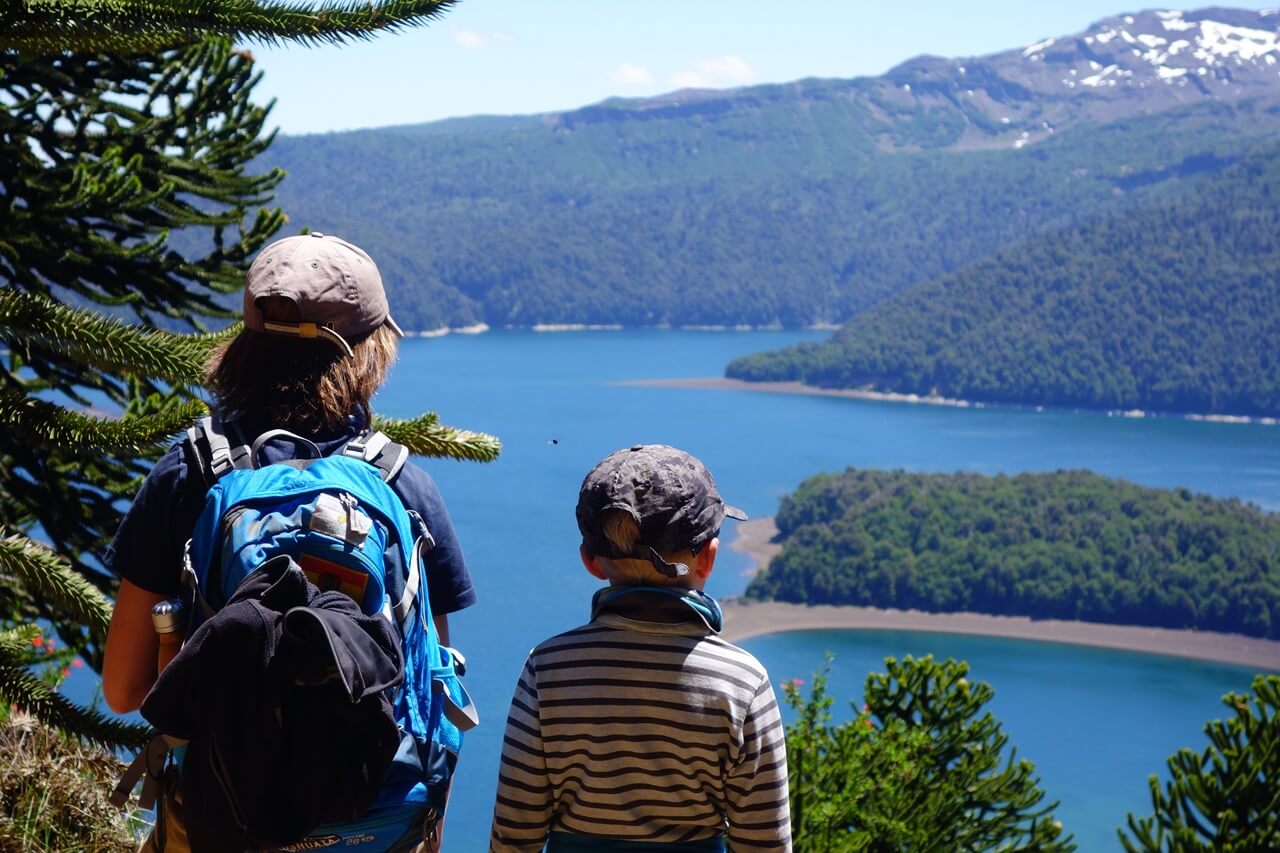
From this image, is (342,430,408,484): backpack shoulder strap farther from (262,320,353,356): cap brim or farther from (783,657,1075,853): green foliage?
(783,657,1075,853): green foliage

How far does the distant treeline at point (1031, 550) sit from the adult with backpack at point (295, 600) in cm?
6941

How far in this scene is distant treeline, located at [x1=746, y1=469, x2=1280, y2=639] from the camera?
68.2m

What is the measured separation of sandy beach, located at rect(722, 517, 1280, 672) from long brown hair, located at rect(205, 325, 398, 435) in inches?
2317

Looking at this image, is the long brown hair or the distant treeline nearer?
the long brown hair

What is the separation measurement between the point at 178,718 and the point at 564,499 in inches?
2548

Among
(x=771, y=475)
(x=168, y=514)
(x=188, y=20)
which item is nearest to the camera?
(x=168, y=514)

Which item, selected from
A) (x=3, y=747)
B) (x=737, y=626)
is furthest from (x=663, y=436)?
(x=3, y=747)

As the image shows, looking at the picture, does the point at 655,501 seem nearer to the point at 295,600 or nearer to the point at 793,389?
the point at 295,600

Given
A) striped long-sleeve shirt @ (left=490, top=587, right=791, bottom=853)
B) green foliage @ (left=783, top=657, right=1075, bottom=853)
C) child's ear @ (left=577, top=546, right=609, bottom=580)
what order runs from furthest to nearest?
green foliage @ (left=783, top=657, right=1075, bottom=853), child's ear @ (left=577, top=546, right=609, bottom=580), striped long-sleeve shirt @ (left=490, top=587, right=791, bottom=853)

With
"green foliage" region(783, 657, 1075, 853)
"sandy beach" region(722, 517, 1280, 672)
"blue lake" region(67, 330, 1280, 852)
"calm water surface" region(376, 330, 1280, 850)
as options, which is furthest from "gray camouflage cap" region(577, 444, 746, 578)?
"sandy beach" region(722, 517, 1280, 672)

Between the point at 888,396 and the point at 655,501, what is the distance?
12721cm

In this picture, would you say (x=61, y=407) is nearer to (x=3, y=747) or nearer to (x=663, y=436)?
(x=3, y=747)

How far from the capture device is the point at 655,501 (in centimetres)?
184

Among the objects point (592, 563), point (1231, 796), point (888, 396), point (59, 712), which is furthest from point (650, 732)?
point (888, 396)
